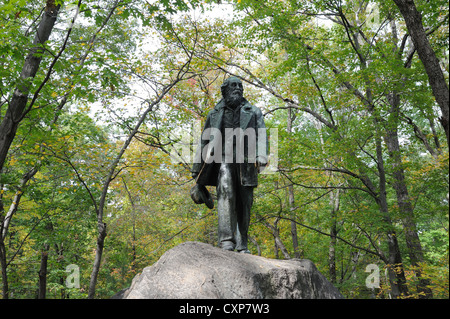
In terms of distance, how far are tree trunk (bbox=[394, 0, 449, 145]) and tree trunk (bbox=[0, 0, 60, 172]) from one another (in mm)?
4929

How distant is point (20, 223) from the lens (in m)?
11.1

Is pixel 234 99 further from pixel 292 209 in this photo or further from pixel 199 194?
pixel 292 209

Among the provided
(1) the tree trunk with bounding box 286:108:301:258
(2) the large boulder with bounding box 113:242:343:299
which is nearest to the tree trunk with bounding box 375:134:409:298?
(1) the tree trunk with bounding box 286:108:301:258

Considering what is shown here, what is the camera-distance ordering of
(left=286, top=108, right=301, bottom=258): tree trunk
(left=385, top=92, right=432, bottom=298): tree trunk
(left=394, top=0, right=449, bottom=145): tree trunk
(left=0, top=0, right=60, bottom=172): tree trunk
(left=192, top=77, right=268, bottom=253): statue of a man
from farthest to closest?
(left=286, top=108, right=301, bottom=258): tree trunk → (left=385, top=92, right=432, bottom=298): tree trunk → (left=0, top=0, right=60, bottom=172): tree trunk → (left=192, top=77, right=268, bottom=253): statue of a man → (left=394, top=0, right=449, bottom=145): tree trunk

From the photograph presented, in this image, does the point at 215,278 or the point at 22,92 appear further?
the point at 22,92

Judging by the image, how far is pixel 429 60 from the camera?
3498 millimetres

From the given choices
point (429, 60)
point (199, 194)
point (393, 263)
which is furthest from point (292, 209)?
point (429, 60)

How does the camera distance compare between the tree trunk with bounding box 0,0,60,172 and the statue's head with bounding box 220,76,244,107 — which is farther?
the tree trunk with bounding box 0,0,60,172

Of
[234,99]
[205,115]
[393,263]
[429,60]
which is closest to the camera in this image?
[429,60]

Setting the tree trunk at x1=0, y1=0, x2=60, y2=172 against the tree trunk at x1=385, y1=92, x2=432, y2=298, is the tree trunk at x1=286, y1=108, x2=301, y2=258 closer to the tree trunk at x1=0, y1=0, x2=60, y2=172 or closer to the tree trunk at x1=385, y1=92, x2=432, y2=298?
the tree trunk at x1=385, y1=92, x2=432, y2=298

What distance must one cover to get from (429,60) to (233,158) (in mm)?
2337

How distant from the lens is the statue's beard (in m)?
4.55

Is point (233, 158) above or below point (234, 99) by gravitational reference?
below
